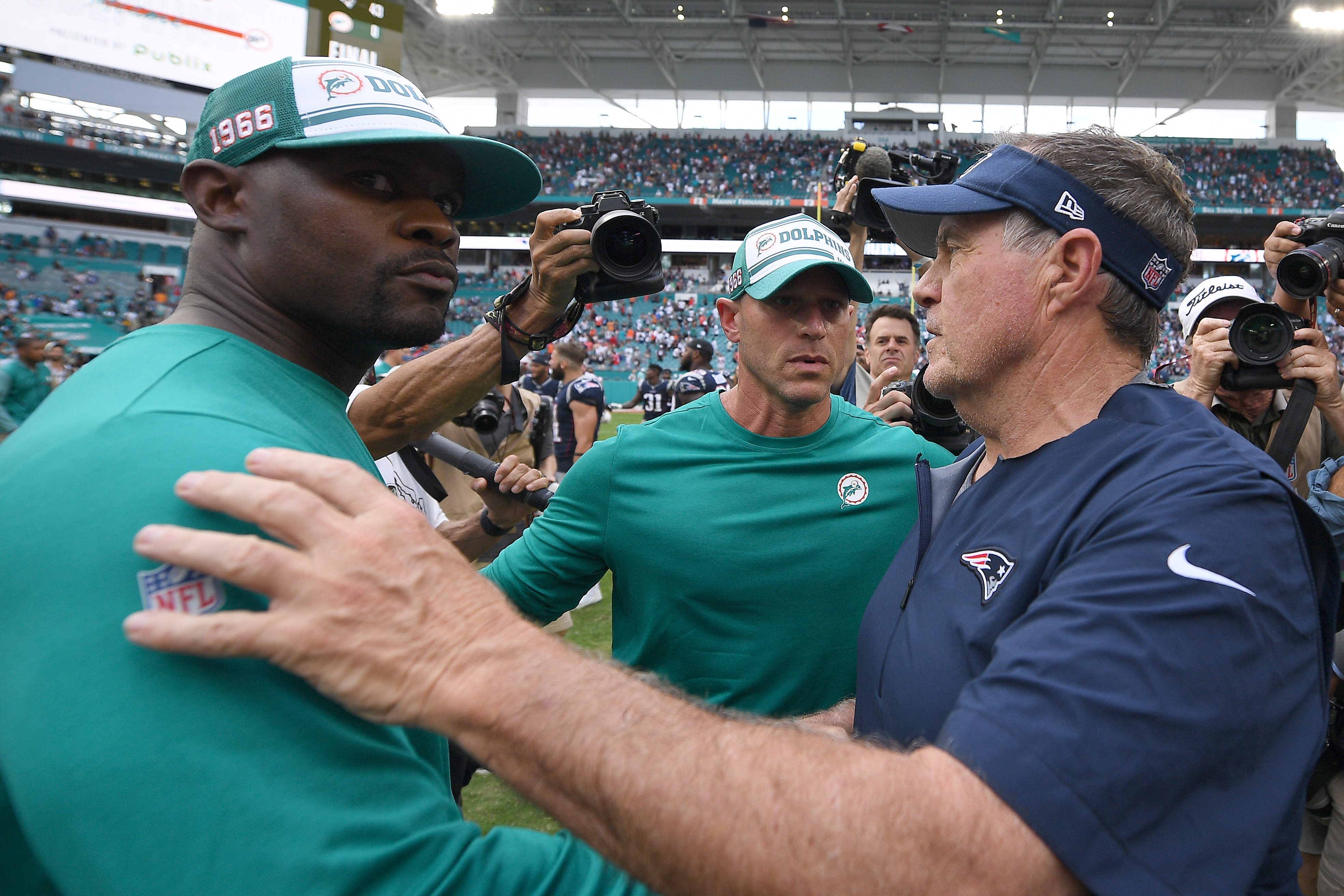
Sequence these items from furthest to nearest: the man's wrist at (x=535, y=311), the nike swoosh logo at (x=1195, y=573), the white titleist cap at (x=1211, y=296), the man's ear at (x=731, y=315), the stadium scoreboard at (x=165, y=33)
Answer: the stadium scoreboard at (x=165, y=33), the white titleist cap at (x=1211, y=296), the man's ear at (x=731, y=315), the man's wrist at (x=535, y=311), the nike swoosh logo at (x=1195, y=573)

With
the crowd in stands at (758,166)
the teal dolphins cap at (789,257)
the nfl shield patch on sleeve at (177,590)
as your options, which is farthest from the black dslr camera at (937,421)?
the crowd in stands at (758,166)

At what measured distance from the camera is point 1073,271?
1518mm

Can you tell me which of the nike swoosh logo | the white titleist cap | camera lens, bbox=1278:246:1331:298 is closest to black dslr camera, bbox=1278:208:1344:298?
camera lens, bbox=1278:246:1331:298

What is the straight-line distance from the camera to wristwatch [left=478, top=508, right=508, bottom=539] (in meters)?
3.18

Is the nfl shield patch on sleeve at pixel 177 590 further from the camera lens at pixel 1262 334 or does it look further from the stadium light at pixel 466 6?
the stadium light at pixel 466 6

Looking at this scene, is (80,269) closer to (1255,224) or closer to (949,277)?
(949,277)

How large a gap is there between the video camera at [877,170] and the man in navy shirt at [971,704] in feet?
8.32

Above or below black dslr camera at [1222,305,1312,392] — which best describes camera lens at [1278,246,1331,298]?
above

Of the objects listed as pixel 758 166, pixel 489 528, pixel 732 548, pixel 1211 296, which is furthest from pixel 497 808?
pixel 758 166

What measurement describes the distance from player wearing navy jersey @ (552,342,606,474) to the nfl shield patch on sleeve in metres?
7.25

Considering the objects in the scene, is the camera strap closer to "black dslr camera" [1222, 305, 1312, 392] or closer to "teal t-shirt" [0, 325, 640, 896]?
"black dslr camera" [1222, 305, 1312, 392]

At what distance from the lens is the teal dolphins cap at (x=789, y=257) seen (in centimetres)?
249

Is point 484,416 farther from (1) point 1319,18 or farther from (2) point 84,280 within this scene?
(1) point 1319,18

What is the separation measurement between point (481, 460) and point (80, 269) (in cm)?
4042
